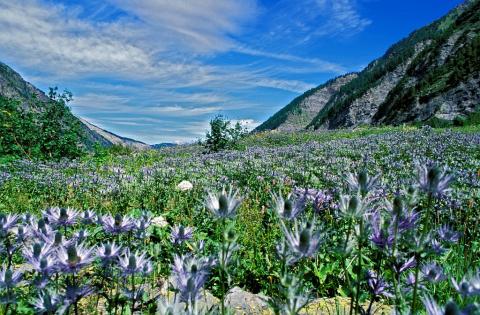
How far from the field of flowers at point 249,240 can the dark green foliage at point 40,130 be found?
133 inches

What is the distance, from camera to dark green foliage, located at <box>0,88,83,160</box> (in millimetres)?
14242

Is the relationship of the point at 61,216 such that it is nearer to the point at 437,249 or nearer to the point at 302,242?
the point at 302,242

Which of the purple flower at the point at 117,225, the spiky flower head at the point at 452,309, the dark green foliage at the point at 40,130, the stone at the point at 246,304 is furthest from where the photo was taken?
the dark green foliage at the point at 40,130

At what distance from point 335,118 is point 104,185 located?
105 m

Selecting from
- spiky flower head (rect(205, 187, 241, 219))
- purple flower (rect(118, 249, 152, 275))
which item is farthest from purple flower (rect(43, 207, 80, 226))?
spiky flower head (rect(205, 187, 241, 219))

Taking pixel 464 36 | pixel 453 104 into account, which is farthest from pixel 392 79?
pixel 453 104

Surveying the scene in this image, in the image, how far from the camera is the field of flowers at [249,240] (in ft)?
5.44

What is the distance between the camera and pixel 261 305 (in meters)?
3.34

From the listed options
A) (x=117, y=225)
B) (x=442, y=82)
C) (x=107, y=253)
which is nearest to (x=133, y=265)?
(x=107, y=253)

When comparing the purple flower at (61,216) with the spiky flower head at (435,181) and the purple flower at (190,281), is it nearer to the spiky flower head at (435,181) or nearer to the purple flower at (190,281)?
the purple flower at (190,281)

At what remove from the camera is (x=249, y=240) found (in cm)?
493

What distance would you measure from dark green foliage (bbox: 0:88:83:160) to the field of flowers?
337cm

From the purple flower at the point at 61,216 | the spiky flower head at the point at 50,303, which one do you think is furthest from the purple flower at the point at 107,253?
the purple flower at the point at 61,216

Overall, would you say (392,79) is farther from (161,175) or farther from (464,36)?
(161,175)
